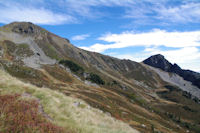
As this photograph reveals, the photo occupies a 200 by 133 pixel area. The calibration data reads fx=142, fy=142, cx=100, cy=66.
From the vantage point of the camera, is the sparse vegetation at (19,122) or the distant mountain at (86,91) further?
the distant mountain at (86,91)

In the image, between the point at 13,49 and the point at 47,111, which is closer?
the point at 47,111

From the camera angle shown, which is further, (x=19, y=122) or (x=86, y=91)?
(x=86, y=91)

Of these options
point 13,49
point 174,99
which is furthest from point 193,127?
point 13,49

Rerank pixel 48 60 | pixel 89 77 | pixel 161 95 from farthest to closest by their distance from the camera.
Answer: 1. pixel 161 95
2. pixel 48 60
3. pixel 89 77

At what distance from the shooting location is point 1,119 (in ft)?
20.3

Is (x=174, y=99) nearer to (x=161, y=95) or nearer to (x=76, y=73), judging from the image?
(x=161, y=95)

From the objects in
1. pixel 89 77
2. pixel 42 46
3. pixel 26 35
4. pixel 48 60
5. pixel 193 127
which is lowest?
pixel 193 127

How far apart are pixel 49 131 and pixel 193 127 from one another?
377 ft

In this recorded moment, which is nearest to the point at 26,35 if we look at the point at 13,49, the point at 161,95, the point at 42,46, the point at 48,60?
the point at 42,46

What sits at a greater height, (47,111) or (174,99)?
(47,111)

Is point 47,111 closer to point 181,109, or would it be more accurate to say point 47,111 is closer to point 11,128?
point 11,128

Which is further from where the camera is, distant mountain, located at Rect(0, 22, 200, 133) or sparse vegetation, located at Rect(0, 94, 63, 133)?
distant mountain, located at Rect(0, 22, 200, 133)

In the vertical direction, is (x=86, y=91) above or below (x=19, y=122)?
below

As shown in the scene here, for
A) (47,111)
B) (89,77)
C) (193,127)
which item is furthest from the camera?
(89,77)
